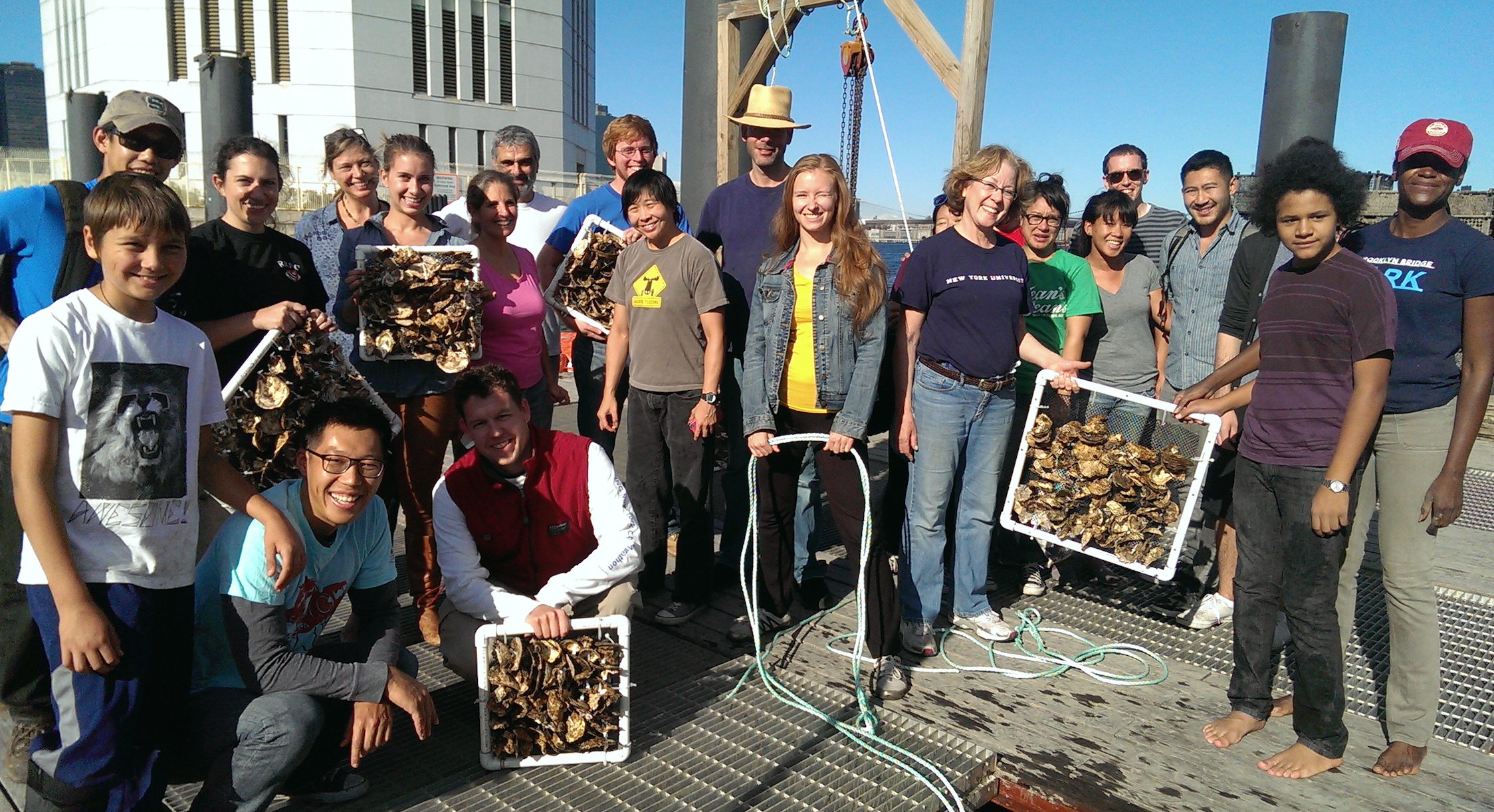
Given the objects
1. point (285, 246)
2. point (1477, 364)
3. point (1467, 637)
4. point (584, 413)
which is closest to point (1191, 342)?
point (1477, 364)

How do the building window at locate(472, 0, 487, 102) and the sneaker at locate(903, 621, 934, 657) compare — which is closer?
the sneaker at locate(903, 621, 934, 657)

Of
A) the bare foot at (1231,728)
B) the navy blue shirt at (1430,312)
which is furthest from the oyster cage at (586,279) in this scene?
the navy blue shirt at (1430,312)

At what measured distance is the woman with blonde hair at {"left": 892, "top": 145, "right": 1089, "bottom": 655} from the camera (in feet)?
12.6

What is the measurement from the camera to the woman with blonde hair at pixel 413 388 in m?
3.83

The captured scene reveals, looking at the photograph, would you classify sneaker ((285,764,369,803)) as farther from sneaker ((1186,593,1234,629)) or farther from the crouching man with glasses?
sneaker ((1186,593,1234,629))

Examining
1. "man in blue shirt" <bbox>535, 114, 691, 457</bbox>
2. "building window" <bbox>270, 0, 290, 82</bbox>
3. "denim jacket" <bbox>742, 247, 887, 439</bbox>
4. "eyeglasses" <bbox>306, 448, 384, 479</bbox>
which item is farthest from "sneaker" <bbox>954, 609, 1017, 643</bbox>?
"building window" <bbox>270, 0, 290, 82</bbox>

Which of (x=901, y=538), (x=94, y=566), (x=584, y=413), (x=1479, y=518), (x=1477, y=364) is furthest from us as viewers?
(x=1479, y=518)

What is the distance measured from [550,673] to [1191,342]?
3.42 metres

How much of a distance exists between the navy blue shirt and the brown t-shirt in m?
2.51

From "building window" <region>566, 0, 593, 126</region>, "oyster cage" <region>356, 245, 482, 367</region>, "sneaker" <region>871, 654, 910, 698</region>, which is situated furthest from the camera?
"building window" <region>566, 0, 593, 126</region>

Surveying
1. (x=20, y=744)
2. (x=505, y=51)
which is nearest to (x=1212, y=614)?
(x=20, y=744)

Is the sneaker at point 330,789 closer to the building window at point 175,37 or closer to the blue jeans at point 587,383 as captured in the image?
the blue jeans at point 587,383

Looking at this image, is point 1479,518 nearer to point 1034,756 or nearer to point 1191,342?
point 1191,342

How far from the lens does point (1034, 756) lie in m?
3.15
